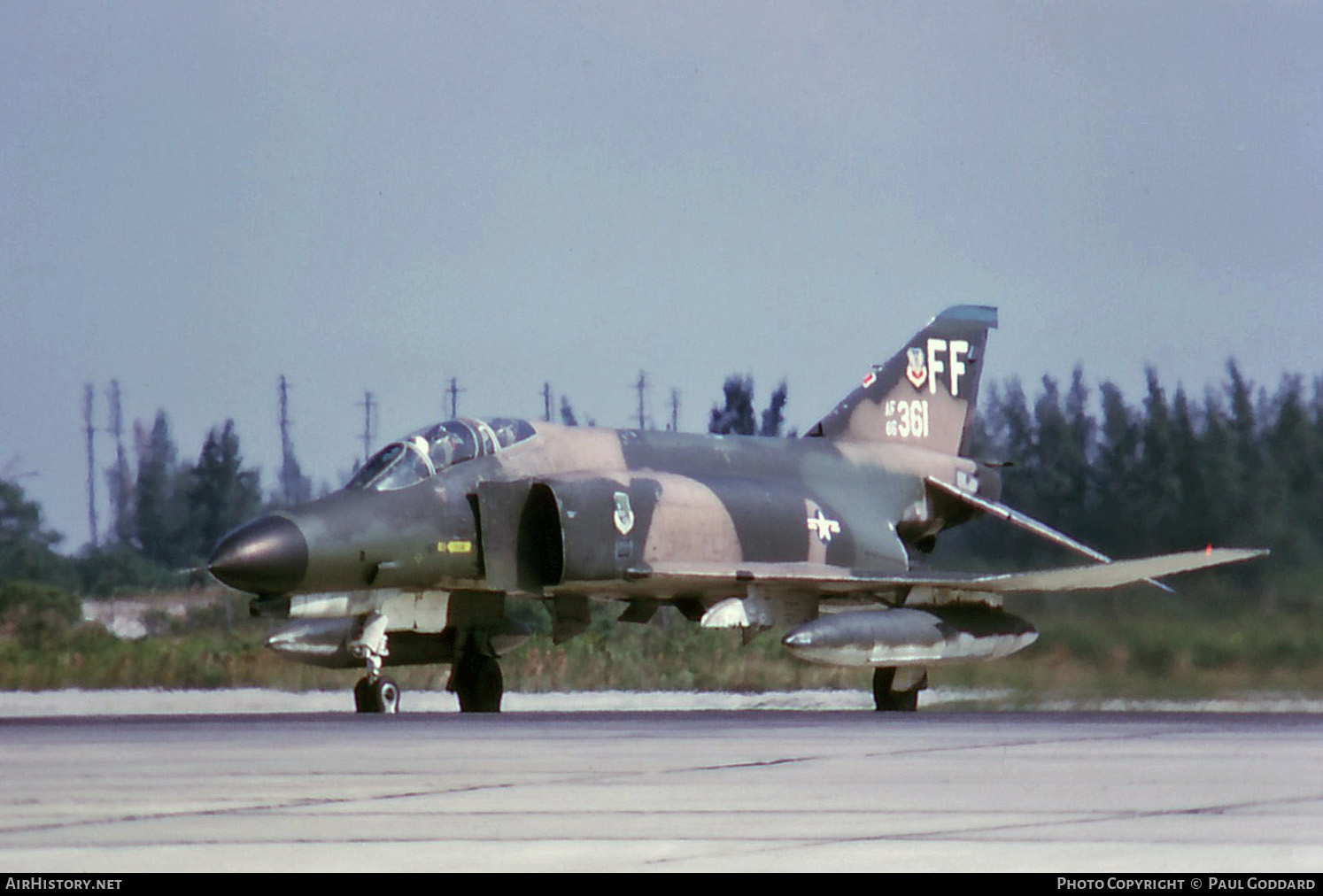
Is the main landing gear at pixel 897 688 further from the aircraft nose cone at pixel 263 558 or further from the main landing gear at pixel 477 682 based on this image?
the aircraft nose cone at pixel 263 558

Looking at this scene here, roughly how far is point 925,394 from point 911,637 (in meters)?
4.67

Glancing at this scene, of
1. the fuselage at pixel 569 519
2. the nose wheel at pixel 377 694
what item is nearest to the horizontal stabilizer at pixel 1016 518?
the fuselage at pixel 569 519

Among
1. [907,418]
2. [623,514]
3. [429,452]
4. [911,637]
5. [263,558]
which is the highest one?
[907,418]

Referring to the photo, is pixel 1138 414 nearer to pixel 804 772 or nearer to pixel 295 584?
pixel 295 584

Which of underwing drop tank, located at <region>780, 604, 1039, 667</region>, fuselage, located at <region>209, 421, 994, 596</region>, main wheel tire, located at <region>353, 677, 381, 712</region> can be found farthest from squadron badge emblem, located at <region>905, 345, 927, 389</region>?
main wheel tire, located at <region>353, 677, 381, 712</region>

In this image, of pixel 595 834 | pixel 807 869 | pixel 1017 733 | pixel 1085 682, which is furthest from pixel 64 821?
pixel 1085 682

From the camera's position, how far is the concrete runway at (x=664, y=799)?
249 inches

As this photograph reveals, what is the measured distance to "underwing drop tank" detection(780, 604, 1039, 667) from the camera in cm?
1634

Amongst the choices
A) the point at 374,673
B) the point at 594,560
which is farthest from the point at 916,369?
the point at 374,673

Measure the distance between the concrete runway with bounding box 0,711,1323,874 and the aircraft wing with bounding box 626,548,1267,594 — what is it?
3.99m

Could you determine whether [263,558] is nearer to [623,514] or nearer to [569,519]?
[569,519]

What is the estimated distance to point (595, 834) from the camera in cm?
686

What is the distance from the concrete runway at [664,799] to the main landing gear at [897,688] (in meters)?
4.27

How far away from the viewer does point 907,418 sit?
68.9 feet
